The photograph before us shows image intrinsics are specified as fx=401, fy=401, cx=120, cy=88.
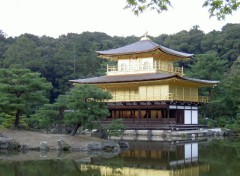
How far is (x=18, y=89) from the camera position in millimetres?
23984

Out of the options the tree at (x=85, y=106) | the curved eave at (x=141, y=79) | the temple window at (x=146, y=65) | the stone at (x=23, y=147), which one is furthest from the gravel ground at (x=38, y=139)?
the temple window at (x=146, y=65)

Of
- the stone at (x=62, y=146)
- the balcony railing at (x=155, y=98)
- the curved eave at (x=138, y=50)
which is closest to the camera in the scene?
the stone at (x=62, y=146)

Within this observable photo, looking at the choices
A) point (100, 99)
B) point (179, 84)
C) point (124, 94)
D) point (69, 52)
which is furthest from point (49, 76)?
point (100, 99)

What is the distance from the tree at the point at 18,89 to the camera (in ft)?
78.1

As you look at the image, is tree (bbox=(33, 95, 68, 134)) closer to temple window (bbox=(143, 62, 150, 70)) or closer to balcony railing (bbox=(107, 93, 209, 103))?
balcony railing (bbox=(107, 93, 209, 103))

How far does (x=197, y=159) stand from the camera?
57.8 ft

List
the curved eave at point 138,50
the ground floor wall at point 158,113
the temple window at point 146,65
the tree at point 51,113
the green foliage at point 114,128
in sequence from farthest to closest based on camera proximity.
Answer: the temple window at point 146,65
the curved eave at point 138,50
the ground floor wall at point 158,113
the tree at point 51,113
the green foliage at point 114,128

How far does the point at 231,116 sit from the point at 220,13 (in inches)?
1545

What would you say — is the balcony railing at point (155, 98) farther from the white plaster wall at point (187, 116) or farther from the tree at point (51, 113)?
the tree at point (51, 113)

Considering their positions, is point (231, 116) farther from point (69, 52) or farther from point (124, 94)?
point (69, 52)

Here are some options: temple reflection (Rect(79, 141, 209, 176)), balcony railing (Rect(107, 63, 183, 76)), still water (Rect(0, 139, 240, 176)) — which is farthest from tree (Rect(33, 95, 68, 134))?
balcony railing (Rect(107, 63, 183, 76))

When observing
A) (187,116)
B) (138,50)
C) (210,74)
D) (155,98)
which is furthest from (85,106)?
(210,74)

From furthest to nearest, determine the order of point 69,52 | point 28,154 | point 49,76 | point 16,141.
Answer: point 69,52
point 49,76
point 16,141
point 28,154

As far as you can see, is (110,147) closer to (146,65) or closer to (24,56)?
(146,65)
